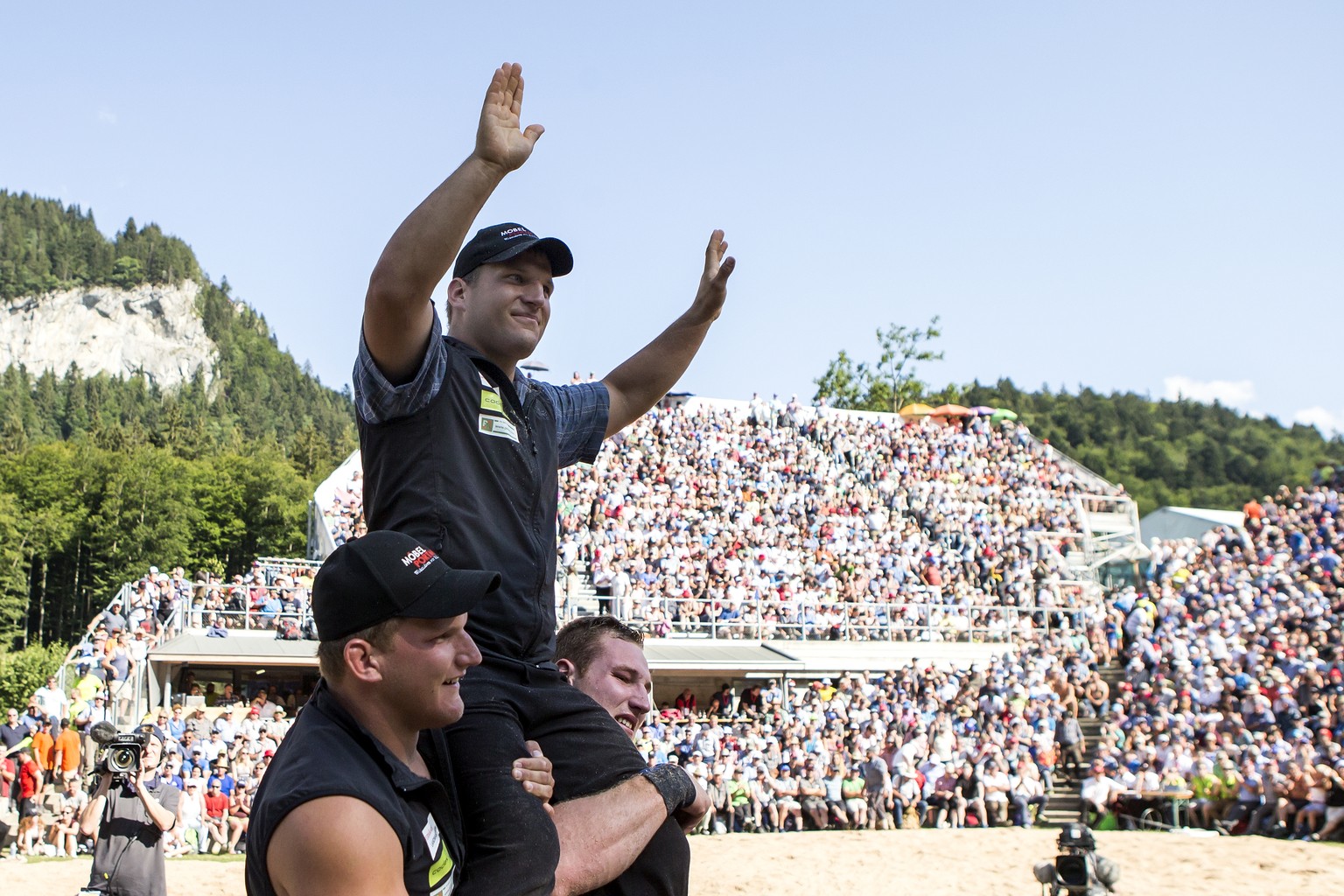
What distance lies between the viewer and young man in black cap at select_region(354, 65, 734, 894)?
2361 mm

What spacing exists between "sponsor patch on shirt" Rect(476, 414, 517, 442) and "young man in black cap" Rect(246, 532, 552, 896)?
475mm

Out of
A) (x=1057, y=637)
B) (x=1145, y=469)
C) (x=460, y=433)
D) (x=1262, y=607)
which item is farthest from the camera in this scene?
(x=1145, y=469)

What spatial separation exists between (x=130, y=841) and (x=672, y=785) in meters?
4.74

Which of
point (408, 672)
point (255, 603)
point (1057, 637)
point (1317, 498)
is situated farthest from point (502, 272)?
point (1317, 498)

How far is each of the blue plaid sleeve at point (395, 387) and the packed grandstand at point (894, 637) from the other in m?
8.54

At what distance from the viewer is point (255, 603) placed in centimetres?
1903

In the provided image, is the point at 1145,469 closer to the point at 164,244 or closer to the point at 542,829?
the point at 542,829

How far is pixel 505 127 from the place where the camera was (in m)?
2.51

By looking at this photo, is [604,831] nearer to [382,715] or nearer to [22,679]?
[382,715]

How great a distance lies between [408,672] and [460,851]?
35cm

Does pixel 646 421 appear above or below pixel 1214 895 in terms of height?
above

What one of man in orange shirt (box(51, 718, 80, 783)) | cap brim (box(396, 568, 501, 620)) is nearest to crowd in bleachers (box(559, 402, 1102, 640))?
man in orange shirt (box(51, 718, 80, 783))

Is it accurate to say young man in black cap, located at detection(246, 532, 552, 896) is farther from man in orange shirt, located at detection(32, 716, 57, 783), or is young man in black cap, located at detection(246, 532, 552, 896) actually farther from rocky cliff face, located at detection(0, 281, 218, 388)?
rocky cliff face, located at detection(0, 281, 218, 388)

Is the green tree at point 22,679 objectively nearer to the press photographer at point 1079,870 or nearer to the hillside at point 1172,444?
the press photographer at point 1079,870
